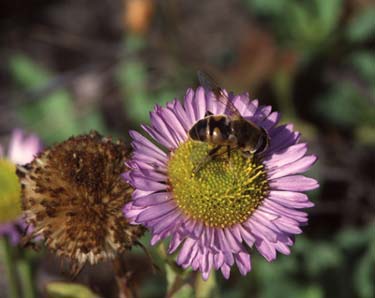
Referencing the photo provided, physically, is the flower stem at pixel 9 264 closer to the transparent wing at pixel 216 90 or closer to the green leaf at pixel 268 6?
the transparent wing at pixel 216 90

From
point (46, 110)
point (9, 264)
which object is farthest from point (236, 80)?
point (9, 264)

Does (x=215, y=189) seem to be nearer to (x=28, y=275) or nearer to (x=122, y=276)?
(x=122, y=276)

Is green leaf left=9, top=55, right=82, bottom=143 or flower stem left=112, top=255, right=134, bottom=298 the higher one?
green leaf left=9, top=55, right=82, bottom=143

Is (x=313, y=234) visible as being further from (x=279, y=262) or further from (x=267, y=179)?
(x=267, y=179)

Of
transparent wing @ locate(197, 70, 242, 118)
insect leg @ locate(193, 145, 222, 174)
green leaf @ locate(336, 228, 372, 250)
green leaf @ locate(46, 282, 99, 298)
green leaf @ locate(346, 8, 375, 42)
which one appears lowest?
green leaf @ locate(336, 228, 372, 250)

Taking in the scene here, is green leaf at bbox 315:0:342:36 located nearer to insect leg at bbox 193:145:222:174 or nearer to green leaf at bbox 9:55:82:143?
green leaf at bbox 9:55:82:143

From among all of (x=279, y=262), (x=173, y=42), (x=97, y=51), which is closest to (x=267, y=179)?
(x=279, y=262)

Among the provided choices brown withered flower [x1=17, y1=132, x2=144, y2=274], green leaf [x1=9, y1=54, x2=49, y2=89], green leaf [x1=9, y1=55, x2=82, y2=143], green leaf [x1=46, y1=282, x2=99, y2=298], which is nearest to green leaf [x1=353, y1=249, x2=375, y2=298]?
green leaf [x1=46, y1=282, x2=99, y2=298]
